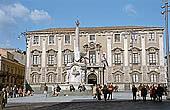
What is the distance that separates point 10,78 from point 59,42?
12.4m

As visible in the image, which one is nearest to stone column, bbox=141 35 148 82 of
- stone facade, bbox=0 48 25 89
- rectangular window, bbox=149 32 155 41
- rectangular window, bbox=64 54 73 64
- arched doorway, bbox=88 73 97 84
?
rectangular window, bbox=149 32 155 41

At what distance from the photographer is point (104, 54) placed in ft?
129

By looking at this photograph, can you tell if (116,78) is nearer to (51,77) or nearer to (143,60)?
(143,60)

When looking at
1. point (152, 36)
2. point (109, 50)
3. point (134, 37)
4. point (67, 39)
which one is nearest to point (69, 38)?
point (67, 39)

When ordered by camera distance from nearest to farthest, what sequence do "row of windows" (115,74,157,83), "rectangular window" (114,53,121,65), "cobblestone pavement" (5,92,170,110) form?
A: "cobblestone pavement" (5,92,170,110) < "row of windows" (115,74,157,83) < "rectangular window" (114,53,121,65)

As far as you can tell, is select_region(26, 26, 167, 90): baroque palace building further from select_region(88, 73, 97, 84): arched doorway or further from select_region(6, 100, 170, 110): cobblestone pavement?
select_region(6, 100, 170, 110): cobblestone pavement

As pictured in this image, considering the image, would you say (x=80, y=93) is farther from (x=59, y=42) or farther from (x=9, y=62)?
(x=9, y=62)

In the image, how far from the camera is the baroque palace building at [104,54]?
4031 centimetres

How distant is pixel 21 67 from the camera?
53.3 m

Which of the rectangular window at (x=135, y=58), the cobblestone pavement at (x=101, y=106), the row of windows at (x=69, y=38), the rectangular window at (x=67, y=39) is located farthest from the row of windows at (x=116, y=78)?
the cobblestone pavement at (x=101, y=106)

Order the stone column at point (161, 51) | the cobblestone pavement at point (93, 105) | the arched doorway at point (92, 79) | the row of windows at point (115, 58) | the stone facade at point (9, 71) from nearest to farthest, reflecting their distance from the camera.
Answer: the cobblestone pavement at point (93, 105)
the stone column at point (161, 51)
the row of windows at point (115, 58)
the arched doorway at point (92, 79)
the stone facade at point (9, 71)

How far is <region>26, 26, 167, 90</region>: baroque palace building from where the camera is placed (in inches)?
1587

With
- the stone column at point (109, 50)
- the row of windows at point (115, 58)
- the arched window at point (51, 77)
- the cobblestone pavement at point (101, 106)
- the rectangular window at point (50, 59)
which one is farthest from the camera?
the rectangular window at point (50, 59)

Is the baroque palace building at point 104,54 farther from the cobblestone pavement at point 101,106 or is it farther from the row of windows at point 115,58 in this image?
the cobblestone pavement at point 101,106
